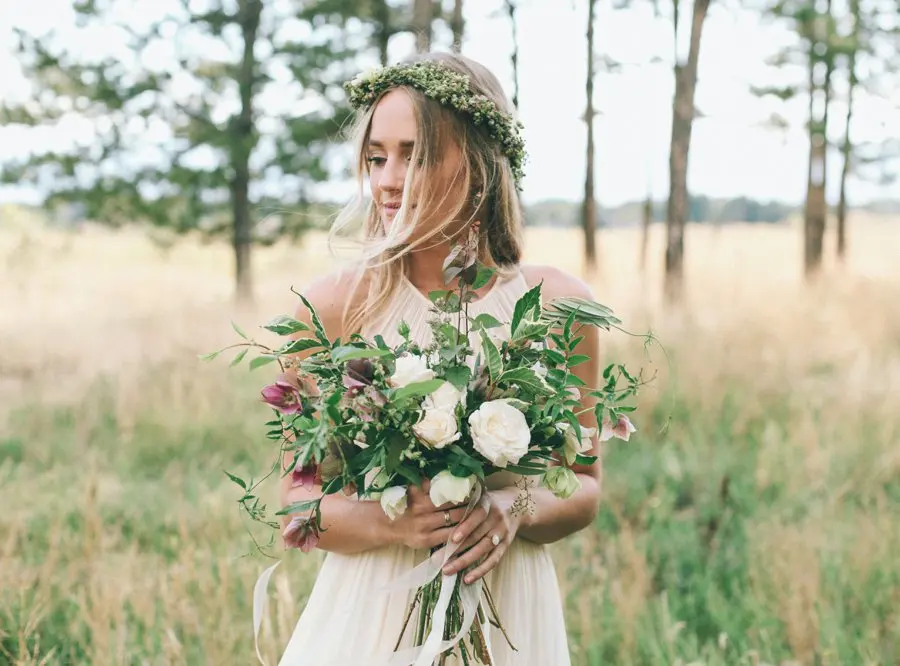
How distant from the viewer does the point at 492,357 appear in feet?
4.89

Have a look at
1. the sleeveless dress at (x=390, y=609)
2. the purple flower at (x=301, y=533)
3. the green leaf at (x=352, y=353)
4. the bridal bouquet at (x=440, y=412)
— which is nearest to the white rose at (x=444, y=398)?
the bridal bouquet at (x=440, y=412)

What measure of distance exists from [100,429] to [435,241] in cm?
563

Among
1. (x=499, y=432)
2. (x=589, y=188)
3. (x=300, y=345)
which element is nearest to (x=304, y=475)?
(x=300, y=345)

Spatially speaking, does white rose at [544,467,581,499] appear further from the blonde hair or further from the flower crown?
the flower crown

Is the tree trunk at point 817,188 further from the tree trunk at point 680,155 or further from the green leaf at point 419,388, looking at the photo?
the green leaf at point 419,388

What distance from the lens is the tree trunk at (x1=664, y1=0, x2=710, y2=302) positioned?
35.1ft

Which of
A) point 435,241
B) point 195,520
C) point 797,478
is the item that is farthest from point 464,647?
point 797,478

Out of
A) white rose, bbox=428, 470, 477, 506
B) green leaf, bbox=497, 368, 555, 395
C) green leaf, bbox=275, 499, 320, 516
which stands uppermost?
green leaf, bbox=497, 368, 555, 395

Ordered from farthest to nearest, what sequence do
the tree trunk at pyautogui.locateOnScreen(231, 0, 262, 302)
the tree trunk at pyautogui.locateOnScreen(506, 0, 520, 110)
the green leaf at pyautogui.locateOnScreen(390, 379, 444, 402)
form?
the tree trunk at pyautogui.locateOnScreen(231, 0, 262, 302), the tree trunk at pyautogui.locateOnScreen(506, 0, 520, 110), the green leaf at pyautogui.locateOnScreen(390, 379, 444, 402)

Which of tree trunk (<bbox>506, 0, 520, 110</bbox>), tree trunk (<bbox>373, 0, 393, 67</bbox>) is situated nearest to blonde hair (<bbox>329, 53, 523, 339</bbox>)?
tree trunk (<bbox>506, 0, 520, 110</bbox>)

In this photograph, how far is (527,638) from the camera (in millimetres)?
1927

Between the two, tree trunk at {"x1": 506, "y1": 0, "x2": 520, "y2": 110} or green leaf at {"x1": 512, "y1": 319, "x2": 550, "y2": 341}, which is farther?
tree trunk at {"x1": 506, "y1": 0, "x2": 520, "y2": 110}

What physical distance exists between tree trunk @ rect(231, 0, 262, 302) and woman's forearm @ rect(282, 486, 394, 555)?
1312 centimetres

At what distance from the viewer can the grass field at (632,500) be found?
3.39 m
